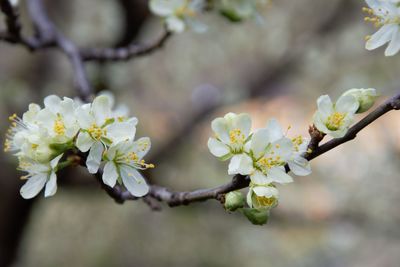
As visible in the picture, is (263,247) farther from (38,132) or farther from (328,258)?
(38,132)

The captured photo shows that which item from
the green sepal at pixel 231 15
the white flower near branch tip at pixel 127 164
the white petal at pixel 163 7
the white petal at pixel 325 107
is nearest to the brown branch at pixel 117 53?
the white petal at pixel 163 7

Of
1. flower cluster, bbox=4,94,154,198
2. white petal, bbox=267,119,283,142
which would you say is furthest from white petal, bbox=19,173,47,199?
white petal, bbox=267,119,283,142

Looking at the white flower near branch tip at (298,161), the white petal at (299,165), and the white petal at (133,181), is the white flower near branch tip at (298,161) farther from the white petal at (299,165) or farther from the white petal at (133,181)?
the white petal at (133,181)

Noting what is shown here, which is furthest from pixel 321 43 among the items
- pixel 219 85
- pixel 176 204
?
pixel 176 204

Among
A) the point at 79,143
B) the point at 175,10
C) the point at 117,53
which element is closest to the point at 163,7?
the point at 175,10

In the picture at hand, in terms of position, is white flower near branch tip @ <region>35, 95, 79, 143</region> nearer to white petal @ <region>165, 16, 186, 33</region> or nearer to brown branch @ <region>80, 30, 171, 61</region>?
white petal @ <region>165, 16, 186, 33</region>
